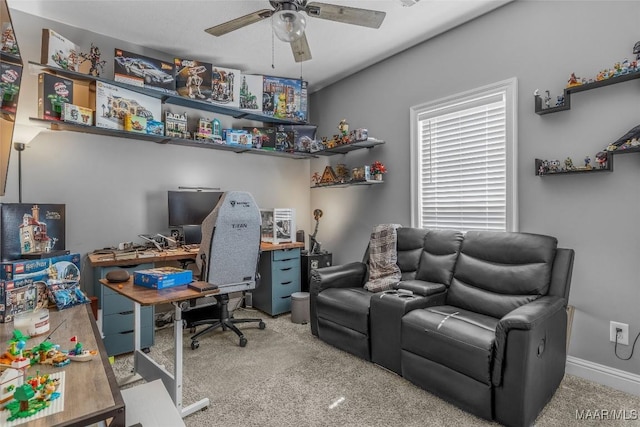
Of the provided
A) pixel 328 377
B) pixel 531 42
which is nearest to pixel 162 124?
pixel 328 377

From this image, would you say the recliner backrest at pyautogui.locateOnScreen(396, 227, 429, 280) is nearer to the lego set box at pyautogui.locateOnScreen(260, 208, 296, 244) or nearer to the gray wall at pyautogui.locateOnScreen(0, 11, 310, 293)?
the lego set box at pyautogui.locateOnScreen(260, 208, 296, 244)

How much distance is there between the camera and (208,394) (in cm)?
212

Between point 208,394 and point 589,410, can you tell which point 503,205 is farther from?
point 208,394

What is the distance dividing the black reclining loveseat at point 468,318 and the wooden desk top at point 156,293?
4.29 feet

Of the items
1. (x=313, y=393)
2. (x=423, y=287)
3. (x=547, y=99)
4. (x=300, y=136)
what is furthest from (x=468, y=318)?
(x=300, y=136)

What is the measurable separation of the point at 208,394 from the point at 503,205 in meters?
2.57

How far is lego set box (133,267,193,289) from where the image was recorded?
1642mm

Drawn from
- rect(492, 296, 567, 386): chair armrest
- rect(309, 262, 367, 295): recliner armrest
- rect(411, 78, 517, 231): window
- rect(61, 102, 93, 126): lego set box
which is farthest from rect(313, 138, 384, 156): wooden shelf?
rect(61, 102, 93, 126): lego set box

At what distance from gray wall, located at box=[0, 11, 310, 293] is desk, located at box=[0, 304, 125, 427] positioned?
199 cm

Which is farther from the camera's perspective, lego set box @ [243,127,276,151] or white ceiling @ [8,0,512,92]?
lego set box @ [243,127,276,151]

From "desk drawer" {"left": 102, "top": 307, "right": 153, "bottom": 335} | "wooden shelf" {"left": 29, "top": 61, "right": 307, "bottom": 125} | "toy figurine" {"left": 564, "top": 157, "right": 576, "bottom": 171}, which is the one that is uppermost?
"wooden shelf" {"left": 29, "top": 61, "right": 307, "bottom": 125}

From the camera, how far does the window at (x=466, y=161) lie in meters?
2.66

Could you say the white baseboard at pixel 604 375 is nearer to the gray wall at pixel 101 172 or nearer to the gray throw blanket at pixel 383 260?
the gray throw blanket at pixel 383 260

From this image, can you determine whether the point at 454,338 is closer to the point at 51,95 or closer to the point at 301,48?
the point at 301,48
